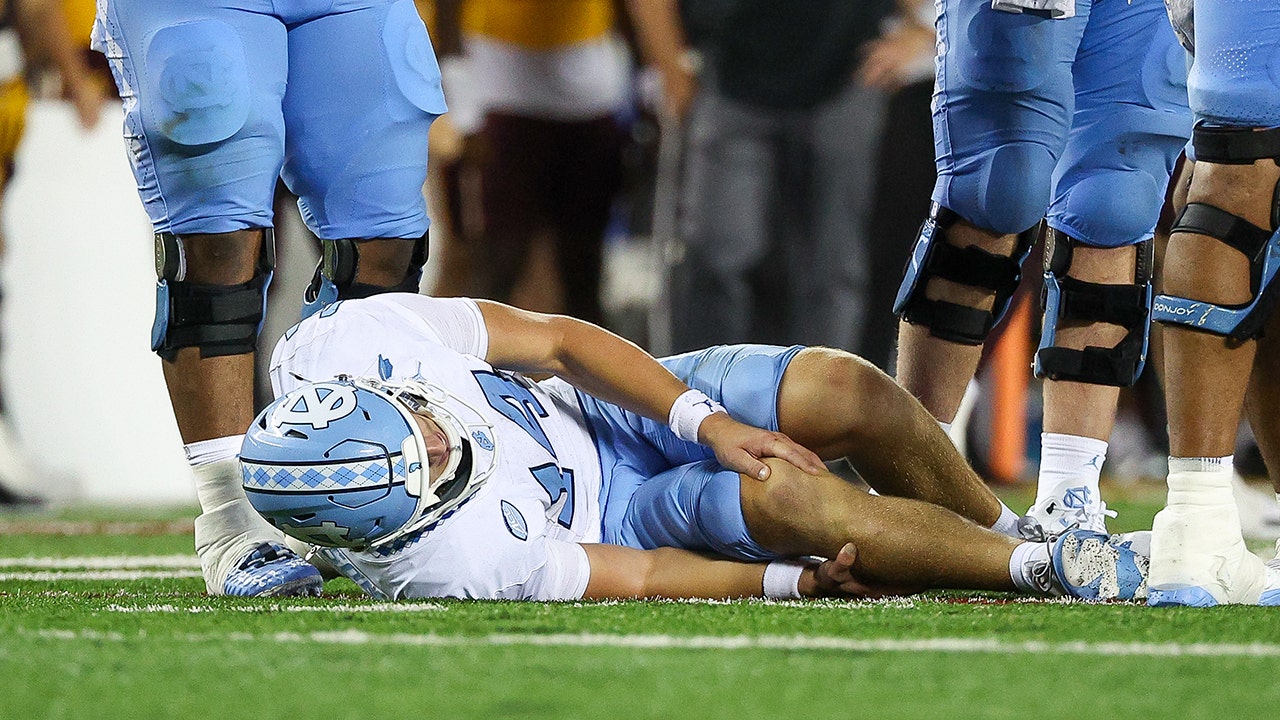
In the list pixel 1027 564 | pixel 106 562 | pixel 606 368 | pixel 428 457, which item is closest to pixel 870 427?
pixel 1027 564

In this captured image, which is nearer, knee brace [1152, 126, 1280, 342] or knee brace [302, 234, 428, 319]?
knee brace [1152, 126, 1280, 342]

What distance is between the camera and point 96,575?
353 cm

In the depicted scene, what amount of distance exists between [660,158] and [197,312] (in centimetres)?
346

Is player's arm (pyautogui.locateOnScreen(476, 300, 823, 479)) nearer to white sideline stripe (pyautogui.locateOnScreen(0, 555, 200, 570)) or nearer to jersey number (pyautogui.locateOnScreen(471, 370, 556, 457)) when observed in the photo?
jersey number (pyautogui.locateOnScreen(471, 370, 556, 457))

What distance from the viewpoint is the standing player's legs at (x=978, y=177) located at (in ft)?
10.7

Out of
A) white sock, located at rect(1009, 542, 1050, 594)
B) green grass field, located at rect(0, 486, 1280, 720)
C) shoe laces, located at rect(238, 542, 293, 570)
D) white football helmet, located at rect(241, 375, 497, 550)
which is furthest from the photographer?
shoe laces, located at rect(238, 542, 293, 570)

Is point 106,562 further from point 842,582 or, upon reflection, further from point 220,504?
point 842,582

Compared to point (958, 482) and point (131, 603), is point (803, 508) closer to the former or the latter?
point (958, 482)

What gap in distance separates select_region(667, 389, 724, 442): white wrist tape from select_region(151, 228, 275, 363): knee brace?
91 cm

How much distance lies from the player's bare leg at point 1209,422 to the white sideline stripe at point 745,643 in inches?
17.9

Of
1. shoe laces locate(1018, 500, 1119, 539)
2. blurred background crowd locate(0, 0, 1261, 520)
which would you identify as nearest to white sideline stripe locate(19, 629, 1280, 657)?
shoe laces locate(1018, 500, 1119, 539)

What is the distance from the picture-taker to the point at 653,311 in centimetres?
636

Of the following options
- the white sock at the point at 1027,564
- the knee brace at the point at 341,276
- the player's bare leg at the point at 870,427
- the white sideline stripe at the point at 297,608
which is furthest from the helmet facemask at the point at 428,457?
the white sock at the point at 1027,564

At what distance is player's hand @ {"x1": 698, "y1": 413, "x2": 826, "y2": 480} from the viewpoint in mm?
2682
